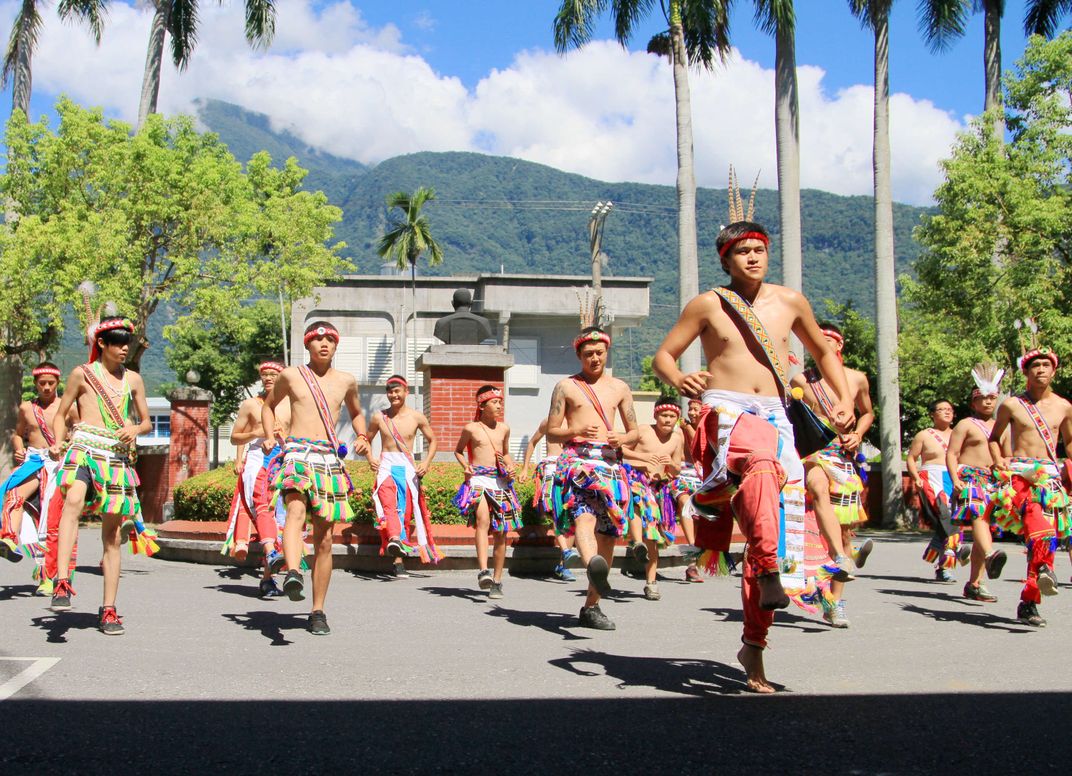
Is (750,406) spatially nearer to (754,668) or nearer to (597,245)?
(754,668)

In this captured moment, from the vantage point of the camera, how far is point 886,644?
7086 mm

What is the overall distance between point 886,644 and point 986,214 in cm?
1546

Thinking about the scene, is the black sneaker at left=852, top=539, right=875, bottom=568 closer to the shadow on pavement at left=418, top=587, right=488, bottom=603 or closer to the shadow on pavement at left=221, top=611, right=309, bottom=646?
the shadow on pavement at left=418, top=587, right=488, bottom=603

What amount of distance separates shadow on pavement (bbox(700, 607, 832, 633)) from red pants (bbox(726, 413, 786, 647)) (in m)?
2.65

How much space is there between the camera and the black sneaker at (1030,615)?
7988 mm

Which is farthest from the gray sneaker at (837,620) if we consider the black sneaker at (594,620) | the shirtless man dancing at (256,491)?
the shirtless man dancing at (256,491)

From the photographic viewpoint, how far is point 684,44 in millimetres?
24531

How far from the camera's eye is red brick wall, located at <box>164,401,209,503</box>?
2233 centimetres

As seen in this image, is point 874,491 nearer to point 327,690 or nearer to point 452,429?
point 452,429

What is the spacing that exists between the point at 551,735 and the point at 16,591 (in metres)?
6.87

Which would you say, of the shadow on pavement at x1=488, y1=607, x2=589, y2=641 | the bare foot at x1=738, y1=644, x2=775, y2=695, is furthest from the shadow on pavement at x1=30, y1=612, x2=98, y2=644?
the bare foot at x1=738, y1=644, x2=775, y2=695

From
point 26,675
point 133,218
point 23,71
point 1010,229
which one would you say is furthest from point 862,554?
point 23,71

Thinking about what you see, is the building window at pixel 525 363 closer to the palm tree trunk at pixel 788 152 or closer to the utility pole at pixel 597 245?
the utility pole at pixel 597 245

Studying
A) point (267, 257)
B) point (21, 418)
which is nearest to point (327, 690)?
point (21, 418)
